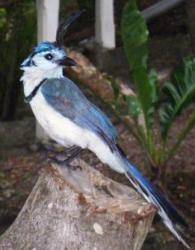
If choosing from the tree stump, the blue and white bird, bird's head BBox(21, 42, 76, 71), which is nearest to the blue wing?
the blue and white bird

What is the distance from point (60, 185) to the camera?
194 inches

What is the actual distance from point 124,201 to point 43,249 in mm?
511

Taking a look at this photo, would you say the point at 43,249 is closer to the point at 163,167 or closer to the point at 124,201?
the point at 124,201

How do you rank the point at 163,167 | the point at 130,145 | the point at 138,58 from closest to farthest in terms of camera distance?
1. the point at 138,58
2. the point at 163,167
3. the point at 130,145

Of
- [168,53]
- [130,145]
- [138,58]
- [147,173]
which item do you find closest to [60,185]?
[138,58]

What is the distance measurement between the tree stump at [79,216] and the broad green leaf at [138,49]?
5.64 feet

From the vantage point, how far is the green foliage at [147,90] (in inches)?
257

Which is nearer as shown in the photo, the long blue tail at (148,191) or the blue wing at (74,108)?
the blue wing at (74,108)

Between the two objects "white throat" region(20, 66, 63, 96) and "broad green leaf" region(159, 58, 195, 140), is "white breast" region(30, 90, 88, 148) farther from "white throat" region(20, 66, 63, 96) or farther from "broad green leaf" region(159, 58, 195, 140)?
"broad green leaf" region(159, 58, 195, 140)

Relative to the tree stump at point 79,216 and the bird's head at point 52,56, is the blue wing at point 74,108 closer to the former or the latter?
the bird's head at point 52,56

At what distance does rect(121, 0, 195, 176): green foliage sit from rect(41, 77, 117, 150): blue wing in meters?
1.85

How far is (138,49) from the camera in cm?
658

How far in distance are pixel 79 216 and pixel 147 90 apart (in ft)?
6.55

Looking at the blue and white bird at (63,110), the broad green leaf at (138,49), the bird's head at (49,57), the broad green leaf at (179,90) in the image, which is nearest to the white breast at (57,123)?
the blue and white bird at (63,110)
